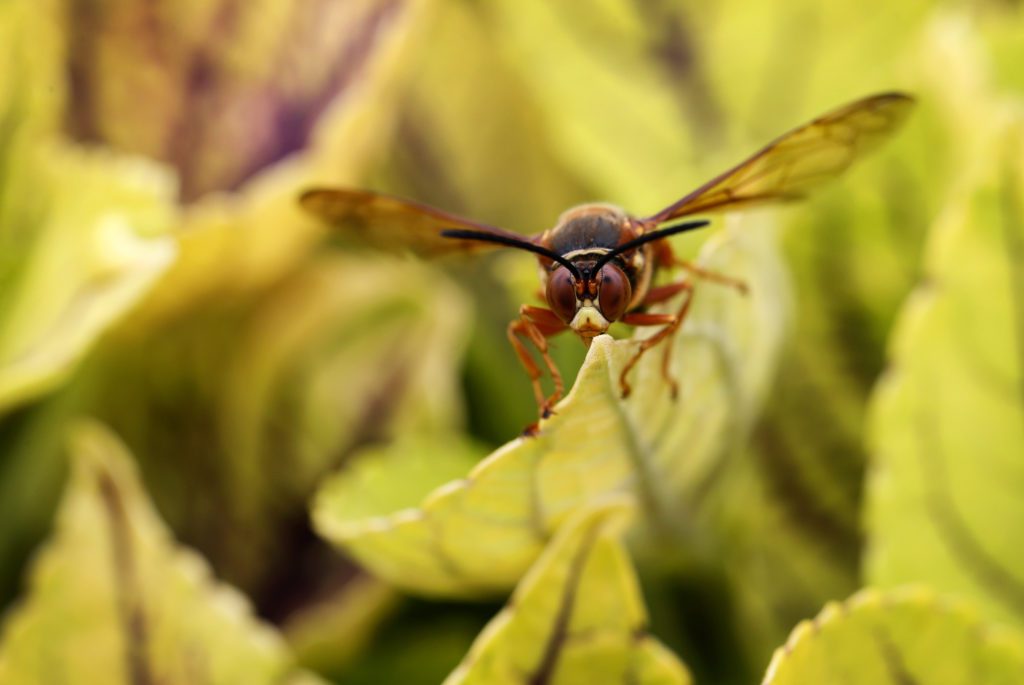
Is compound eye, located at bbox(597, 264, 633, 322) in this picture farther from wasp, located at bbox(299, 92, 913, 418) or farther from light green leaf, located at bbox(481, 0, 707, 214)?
light green leaf, located at bbox(481, 0, 707, 214)

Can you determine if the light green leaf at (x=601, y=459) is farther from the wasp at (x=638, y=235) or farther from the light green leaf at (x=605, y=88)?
the light green leaf at (x=605, y=88)

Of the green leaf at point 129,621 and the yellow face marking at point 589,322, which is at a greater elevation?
the yellow face marking at point 589,322

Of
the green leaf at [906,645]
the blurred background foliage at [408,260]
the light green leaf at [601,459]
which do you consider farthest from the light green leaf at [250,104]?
the green leaf at [906,645]

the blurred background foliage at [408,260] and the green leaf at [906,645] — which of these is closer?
the green leaf at [906,645]

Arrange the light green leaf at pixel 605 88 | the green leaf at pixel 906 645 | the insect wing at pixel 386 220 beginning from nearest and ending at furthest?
1. the green leaf at pixel 906 645
2. the insect wing at pixel 386 220
3. the light green leaf at pixel 605 88

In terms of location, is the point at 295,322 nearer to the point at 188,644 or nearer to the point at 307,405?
the point at 307,405

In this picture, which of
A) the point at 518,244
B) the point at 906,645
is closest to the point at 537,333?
the point at 518,244

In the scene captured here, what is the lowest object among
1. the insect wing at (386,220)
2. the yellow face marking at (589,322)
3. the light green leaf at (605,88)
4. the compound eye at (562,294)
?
the yellow face marking at (589,322)
